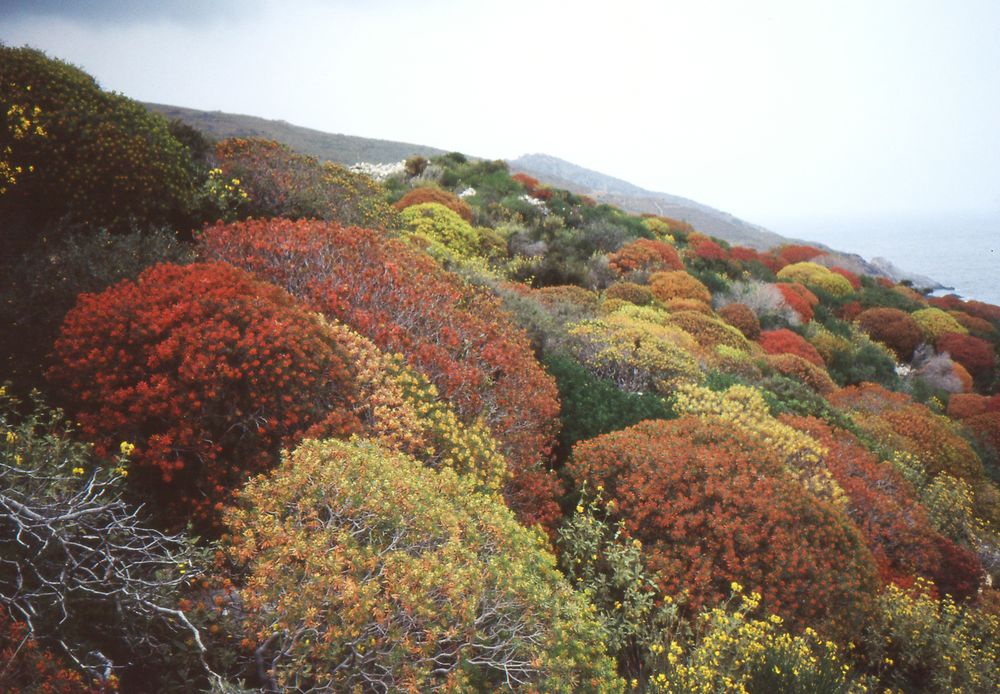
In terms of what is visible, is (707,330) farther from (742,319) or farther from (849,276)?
(849,276)

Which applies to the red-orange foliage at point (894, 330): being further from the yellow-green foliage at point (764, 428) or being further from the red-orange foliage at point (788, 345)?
the yellow-green foliage at point (764, 428)

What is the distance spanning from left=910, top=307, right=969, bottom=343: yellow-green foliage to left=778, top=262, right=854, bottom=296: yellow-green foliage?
11.7ft

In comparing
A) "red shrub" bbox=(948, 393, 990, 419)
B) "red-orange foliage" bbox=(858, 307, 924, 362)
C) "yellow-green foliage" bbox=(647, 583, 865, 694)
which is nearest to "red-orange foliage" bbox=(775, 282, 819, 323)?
"red-orange foliage" bbox=(858, 307, 924, 362)

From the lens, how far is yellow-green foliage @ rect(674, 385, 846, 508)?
7.76 metres

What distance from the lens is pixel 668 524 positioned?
628 centimetres

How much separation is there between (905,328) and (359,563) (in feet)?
95.5

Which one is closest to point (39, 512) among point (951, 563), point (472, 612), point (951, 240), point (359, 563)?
point (359, 563)

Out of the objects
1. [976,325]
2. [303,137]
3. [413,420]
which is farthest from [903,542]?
[303,137]

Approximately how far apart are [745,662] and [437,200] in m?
18.1

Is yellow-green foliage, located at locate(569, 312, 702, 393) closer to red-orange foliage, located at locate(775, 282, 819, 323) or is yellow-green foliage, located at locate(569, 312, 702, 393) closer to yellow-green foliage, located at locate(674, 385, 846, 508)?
yellow-green foliage, located at locate(674, 385, 846, 508)

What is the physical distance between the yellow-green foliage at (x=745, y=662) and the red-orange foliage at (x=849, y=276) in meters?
31.8

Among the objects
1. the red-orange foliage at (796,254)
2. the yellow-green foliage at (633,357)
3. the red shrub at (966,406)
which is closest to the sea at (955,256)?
the red-orange foliage at (796,254)

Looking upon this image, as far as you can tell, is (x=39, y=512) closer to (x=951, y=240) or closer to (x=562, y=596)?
(x=562, y=596)

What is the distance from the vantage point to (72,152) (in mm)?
7199
